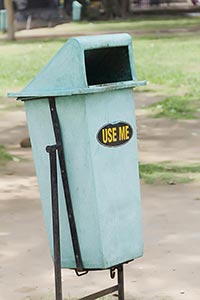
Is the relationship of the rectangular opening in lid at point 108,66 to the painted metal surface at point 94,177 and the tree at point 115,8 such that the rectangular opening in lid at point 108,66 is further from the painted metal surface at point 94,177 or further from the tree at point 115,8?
the tree at point 115,8

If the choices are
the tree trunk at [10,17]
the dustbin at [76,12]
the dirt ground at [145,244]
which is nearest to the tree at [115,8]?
the dustbin at [76,12]

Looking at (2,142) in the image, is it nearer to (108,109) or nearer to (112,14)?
(108,109)

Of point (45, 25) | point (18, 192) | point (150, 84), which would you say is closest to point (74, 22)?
point (45, 25)

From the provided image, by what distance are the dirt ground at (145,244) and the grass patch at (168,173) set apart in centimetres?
20

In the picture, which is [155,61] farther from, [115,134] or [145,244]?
[115,134]

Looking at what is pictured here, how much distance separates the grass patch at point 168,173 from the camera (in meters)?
8.29

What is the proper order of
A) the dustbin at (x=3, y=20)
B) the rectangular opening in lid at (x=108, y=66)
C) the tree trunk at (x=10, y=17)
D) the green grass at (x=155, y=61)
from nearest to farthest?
the rectangular opening in lid at (x=108, y=66)
the green grass at (x=155, y=61)
the tree trunk at (x=10, y=17)
the dustbin at (x=3, y=20)

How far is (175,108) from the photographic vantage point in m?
12.9

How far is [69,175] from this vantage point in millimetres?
4324

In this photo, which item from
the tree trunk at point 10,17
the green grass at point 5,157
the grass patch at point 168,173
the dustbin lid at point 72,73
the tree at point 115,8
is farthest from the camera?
the tree at point 115,8

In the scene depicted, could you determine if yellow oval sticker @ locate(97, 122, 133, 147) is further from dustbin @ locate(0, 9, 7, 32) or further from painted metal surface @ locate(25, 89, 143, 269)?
dustbin @ locate(0, 9, 7, 32)

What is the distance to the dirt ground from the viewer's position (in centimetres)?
526

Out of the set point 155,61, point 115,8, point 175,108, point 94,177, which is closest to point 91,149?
point 94,177

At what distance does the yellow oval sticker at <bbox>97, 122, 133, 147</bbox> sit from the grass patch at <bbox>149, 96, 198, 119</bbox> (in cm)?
778
